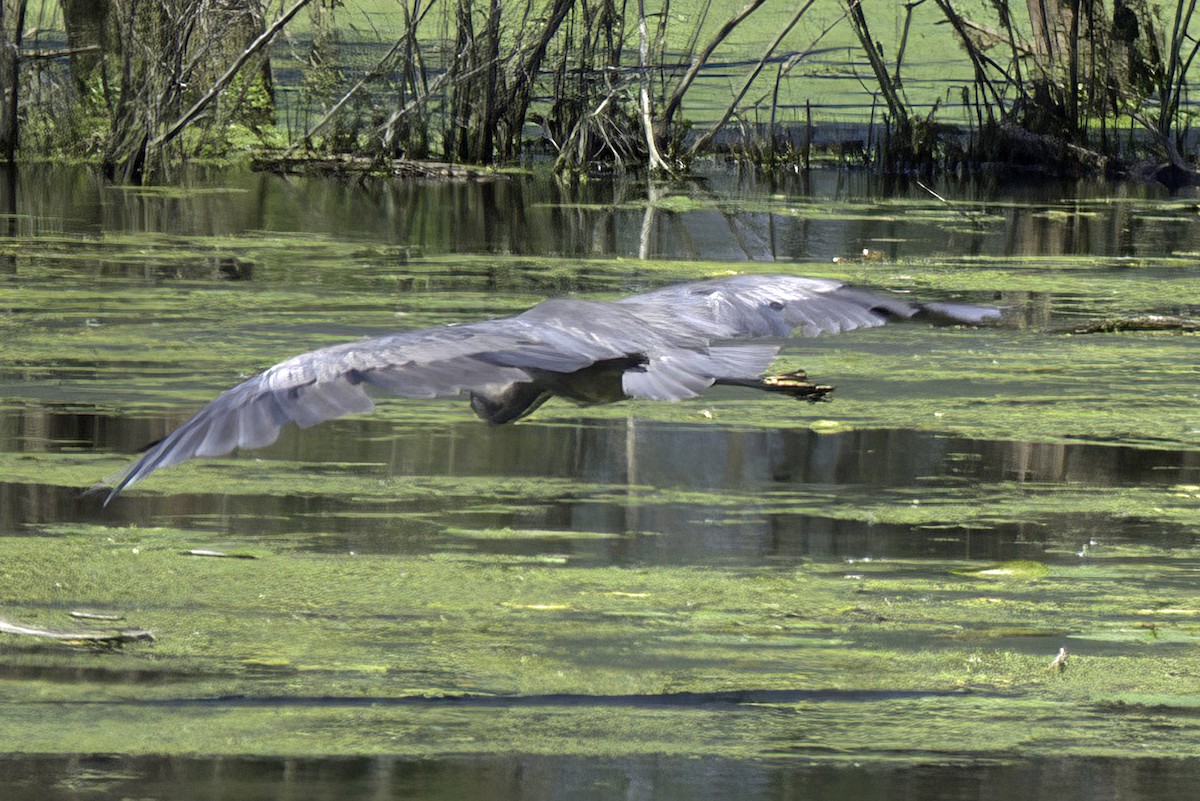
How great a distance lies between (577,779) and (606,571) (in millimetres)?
1226

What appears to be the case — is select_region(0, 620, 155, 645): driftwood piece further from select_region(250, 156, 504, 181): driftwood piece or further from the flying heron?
select_region(250, 156, 504, 181): driftwood piece

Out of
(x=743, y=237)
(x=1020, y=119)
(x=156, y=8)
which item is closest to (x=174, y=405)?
(x=743, y=237)

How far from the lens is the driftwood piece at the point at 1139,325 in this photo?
7.42m

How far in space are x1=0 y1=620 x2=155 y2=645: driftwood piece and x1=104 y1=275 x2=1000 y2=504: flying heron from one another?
0.98ft

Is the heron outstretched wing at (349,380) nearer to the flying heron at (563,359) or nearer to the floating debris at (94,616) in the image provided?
the flying heron at (563,359)

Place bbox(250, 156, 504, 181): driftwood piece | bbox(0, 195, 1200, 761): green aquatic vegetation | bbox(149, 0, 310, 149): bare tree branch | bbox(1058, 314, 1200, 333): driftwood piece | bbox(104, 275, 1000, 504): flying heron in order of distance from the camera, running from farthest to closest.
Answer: bbox(250, 156, 504, 181): driftwood piece, bbox(149, 0, 310, 149): bare tree branch, bbox(1058, 314, 1200, 333): driftwood piece, bbox(104, 275, 1000, 504): flying heron, bbox(0, 195, 1200, 761): green aquatic vegetation

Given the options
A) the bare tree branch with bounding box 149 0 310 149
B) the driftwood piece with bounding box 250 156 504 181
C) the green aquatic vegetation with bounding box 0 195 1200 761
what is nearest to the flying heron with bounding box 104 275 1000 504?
the green aquatic vegetation with bounding box 0 195 1200 761

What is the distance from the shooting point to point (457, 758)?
301cm

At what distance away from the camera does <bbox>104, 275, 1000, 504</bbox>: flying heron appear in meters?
3.35

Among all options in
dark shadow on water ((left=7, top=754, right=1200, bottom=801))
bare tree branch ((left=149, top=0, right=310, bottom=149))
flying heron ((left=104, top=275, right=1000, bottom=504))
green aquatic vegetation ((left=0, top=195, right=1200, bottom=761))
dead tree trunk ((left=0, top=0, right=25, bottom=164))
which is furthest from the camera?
dead tree trunk ((left=0, top=0, right=25, bottom=164))

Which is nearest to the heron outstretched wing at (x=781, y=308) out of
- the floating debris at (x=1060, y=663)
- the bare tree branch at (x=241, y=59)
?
the floating debris at (x=1060, y=663)

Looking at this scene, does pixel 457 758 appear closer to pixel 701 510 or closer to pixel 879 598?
pixel 879 598

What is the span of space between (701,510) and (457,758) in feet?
6.04

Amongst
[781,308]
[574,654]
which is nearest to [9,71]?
[781,308]
